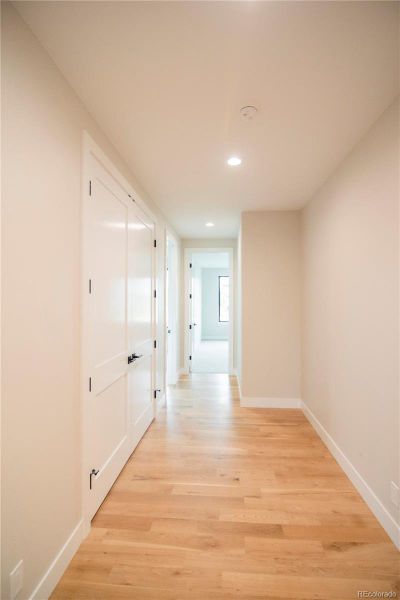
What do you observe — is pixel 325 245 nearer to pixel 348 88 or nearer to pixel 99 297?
pixel 348 88

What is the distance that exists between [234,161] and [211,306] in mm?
9220

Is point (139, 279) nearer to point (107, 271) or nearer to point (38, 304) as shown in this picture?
point (107, 271)

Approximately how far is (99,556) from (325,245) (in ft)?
9.67

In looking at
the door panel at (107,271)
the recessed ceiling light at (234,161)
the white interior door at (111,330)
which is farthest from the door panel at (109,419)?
the recessed ceiling light at (234,161)

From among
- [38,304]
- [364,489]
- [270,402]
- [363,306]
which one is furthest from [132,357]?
[270,402]

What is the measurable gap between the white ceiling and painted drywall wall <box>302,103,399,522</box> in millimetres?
295

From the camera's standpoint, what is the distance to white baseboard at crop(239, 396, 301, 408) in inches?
161

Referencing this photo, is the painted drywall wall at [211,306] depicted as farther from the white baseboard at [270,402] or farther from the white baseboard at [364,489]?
the white baseboard at [364,489]

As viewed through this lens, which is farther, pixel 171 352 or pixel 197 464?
pixel 171 352

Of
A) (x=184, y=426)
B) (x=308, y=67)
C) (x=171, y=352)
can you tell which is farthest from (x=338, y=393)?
(x=171, y=352)

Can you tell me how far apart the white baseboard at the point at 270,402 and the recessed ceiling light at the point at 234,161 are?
2887 millimetres

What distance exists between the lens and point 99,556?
1.67 meters

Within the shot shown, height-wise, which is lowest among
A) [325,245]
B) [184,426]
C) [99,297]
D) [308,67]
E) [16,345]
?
[184,426]

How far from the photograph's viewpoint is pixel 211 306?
38.4ft
